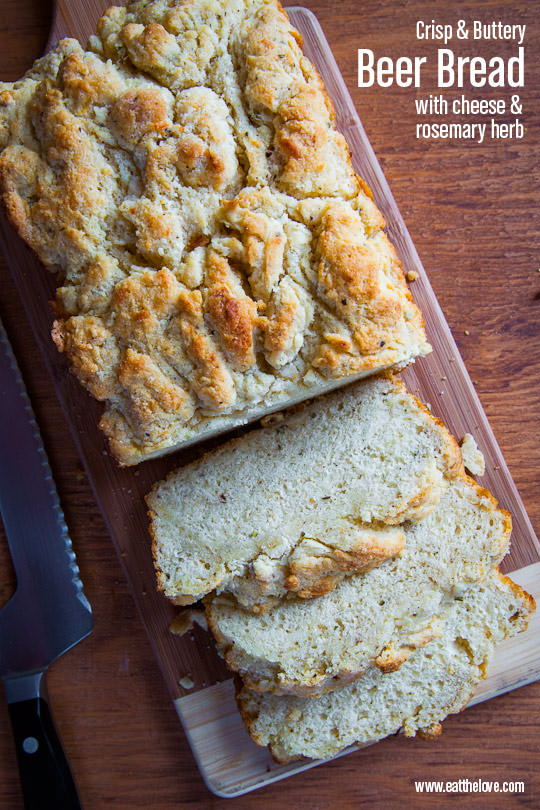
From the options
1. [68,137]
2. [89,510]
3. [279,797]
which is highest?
[68,137]

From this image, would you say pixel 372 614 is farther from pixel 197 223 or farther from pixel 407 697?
pixel 197 223

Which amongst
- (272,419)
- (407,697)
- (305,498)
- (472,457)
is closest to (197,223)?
(272,419)

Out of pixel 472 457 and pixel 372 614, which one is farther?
pixel 472 457

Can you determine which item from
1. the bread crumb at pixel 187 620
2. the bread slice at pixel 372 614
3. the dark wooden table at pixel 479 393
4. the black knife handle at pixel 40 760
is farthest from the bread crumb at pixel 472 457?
the black knife handle at pixel 40 760

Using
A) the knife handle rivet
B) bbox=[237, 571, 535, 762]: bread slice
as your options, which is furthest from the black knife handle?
bbox=[237, 571, 535, 762]: bread slice

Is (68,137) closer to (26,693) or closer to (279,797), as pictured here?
(26,693)

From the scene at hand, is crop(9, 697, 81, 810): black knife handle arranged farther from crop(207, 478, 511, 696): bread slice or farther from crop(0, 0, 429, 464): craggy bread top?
crop(0, 0, 429, 464): craggy bread top

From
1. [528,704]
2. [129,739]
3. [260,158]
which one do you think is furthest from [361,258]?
[129,739]
